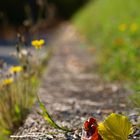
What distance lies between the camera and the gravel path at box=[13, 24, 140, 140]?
9.81 feet

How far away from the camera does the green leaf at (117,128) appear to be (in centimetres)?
246

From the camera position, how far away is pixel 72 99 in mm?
4250

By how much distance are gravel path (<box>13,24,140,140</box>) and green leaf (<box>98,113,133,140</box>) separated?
0.22m

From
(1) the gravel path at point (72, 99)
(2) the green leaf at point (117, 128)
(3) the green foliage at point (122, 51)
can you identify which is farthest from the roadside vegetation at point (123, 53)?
(2) the green leaf at point (117, 128)

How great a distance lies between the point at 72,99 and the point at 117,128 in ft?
5.85

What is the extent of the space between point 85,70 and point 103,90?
1627mm

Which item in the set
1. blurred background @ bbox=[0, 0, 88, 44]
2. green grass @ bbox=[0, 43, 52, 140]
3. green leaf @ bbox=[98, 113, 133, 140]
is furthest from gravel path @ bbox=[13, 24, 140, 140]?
blurred background @ bbox=[0, 0, 88, 44]

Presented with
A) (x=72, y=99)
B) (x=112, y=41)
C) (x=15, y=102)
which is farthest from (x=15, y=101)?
(x=112, y=41)

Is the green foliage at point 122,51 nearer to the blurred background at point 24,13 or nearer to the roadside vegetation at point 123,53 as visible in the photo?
the roadside vegetation at point 123,53

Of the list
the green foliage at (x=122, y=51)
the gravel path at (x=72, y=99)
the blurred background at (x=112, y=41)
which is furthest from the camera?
the green foliage at (x=122, y=51)

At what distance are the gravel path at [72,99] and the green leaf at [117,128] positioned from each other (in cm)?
22

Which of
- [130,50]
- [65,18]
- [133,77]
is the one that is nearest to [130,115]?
[133,77]

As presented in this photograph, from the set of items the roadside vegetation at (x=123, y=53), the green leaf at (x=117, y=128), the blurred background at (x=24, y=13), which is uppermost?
the blurred background at (x=24, y=13)

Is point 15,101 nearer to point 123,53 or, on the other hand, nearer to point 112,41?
point 123,53
